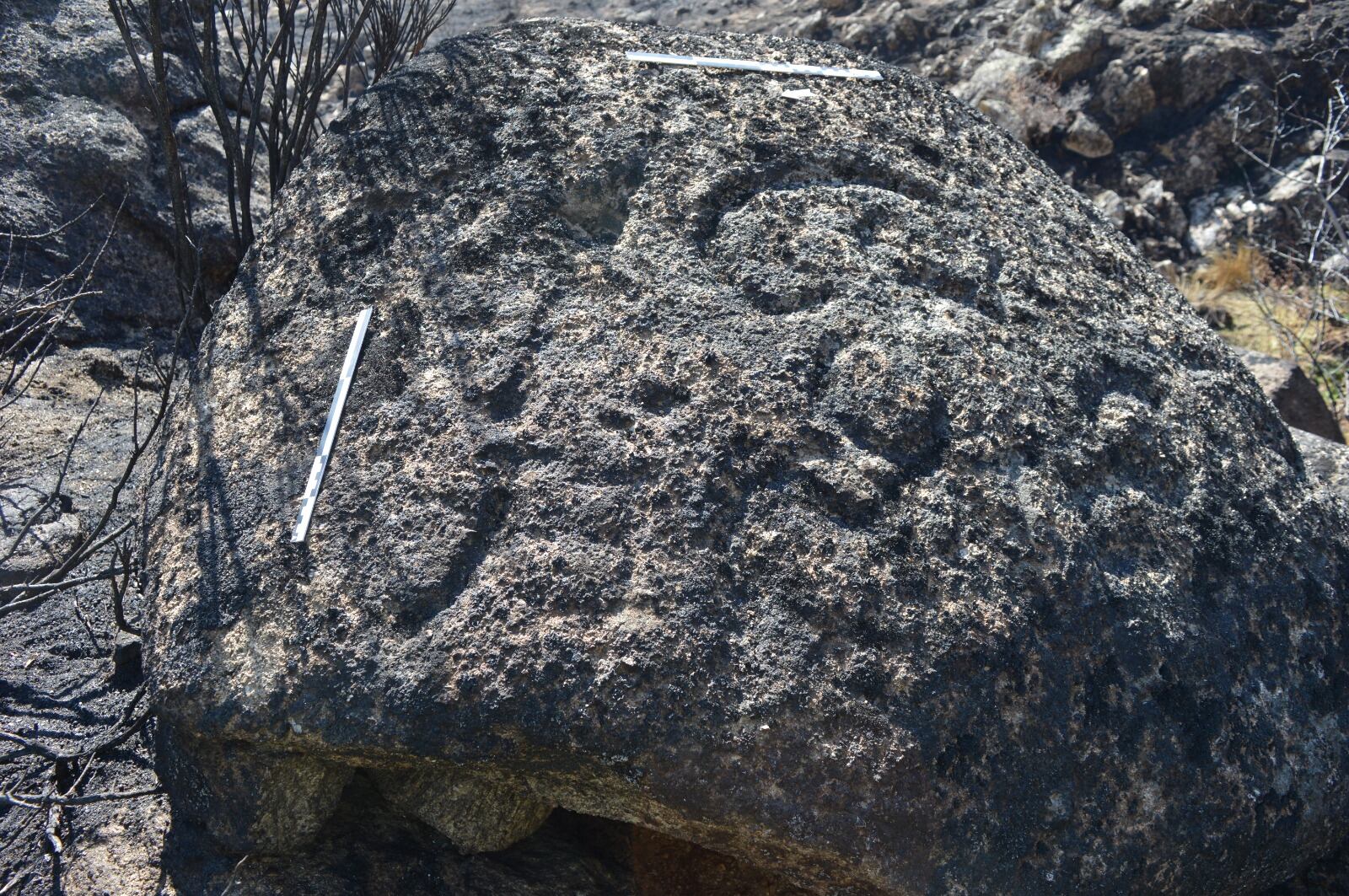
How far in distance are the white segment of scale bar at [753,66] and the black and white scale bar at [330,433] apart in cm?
89

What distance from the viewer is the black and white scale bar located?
180 cm

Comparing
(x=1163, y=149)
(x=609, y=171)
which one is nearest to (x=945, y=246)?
(x=609, y=171)

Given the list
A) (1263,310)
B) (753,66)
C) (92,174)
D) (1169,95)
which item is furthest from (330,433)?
(1169,95)

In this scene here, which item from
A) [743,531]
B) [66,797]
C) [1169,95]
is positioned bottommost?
[1169,95]

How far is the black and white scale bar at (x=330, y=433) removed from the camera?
1.80m

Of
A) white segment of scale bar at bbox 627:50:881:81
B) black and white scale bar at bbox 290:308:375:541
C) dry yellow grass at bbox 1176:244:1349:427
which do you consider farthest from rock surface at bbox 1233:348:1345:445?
black and white scale bar at bbox 290:308:375:541

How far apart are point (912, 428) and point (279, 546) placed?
1.06m

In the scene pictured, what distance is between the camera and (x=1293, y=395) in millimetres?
3574

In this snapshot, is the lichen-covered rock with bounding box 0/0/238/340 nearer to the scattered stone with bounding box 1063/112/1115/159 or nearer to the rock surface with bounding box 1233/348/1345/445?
the rock surface with bounding box 1233/348/1345/445

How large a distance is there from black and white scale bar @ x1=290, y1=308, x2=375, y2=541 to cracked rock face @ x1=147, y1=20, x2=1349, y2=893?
1.1 inches

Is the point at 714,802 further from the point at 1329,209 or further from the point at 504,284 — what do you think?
the point at 1329,209

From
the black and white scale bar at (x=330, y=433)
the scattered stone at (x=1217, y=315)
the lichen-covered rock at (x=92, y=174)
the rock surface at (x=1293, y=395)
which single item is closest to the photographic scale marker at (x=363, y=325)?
the black and white scale bar at (x=330, y=433)

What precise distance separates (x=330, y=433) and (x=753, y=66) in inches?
49.9

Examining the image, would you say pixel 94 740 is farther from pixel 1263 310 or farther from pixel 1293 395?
pixel 1263 310
